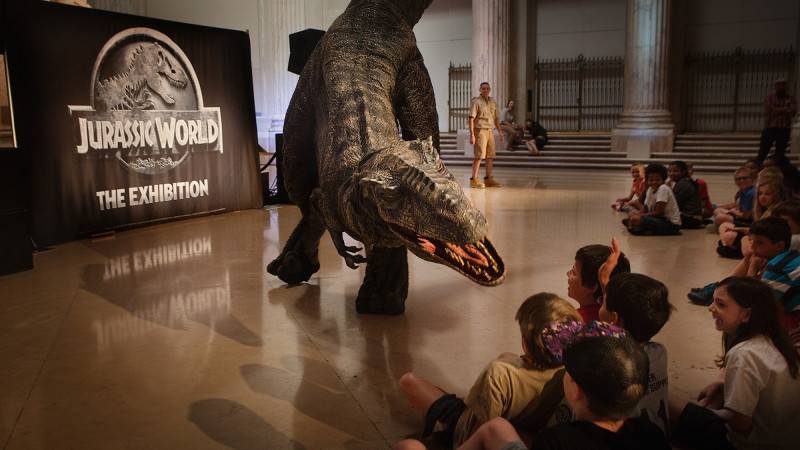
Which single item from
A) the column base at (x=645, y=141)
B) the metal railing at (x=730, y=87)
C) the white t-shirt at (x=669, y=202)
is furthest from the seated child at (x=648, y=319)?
the metal railing at (x=730, y=87)

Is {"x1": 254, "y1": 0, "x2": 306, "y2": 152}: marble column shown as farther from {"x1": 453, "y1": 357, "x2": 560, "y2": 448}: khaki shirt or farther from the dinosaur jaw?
{"x1": 453, "y1": 357, "x2": 560, "y2": 448}: khaki shirt

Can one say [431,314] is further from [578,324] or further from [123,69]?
[123,69]

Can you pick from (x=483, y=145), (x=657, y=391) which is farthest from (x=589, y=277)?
(x=483, y=145)

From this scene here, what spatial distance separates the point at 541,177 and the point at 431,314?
415 inches

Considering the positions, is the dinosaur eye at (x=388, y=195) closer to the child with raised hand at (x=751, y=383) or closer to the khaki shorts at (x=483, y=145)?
the child with raised hand at (x=751, y=383)

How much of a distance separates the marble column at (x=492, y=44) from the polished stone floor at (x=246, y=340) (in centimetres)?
1146

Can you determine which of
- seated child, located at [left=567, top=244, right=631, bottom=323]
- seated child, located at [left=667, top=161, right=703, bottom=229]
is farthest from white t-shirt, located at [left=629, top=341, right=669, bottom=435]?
seated child, located at [left=667, top=161, right=703, bottom=229]

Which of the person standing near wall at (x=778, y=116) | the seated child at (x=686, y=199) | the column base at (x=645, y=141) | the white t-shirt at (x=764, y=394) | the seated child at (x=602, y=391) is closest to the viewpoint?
the seated child at (x=602, y=391)

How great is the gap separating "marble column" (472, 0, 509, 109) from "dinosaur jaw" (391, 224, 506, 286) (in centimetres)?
1588

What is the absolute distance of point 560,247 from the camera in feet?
23.9

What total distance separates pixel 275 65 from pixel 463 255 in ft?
49.8

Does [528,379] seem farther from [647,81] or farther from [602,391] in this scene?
[647,81]

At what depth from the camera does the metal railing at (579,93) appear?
20.6 m

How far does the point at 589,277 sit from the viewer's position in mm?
3516
